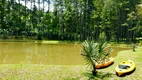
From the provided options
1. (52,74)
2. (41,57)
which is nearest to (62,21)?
(41,57)

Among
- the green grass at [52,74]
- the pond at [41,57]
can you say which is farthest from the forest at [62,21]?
the green grass at [52,74]

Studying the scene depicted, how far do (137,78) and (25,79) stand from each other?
6721 millimetres

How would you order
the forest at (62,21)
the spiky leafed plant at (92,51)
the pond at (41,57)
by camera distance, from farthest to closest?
the forest at (62,21) → the pond at (41,57) → the spiky leafed plant at (92,51)

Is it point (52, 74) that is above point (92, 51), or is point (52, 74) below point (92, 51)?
below

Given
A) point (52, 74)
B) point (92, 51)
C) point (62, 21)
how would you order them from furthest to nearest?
1. point (62, 21)
2. point (52, 74)
3. point (92, 51)

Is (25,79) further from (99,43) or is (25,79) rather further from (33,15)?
(33,15)

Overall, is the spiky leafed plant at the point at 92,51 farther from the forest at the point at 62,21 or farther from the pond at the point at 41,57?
the forest at the point at 62,21

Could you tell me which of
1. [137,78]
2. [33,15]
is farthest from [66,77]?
[33,15]

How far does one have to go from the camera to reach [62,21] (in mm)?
59094

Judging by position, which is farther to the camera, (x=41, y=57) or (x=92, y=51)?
(x=41, y=57)

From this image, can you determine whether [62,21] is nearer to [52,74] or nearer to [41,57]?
[41,57]

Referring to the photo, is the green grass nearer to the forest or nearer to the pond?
the pond

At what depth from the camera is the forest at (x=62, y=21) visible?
177 feet

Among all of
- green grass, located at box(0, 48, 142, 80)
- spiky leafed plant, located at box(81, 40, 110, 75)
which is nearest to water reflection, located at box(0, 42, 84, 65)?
green grass, located at box(0, 48, 142, 80)
